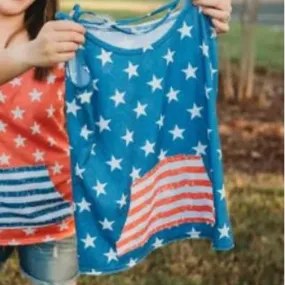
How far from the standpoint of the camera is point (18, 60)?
7.82 feet

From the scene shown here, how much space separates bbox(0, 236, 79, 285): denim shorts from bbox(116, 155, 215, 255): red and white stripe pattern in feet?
0.73

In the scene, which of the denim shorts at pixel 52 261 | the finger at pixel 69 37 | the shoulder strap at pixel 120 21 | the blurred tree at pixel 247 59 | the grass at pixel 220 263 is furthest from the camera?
the blurred tree at pixel 247 59

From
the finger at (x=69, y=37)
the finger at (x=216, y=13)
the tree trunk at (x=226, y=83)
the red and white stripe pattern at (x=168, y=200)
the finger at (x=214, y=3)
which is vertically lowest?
the tree trunk at (x=226, y=83)

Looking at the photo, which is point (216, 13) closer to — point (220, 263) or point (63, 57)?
point (63, 57)

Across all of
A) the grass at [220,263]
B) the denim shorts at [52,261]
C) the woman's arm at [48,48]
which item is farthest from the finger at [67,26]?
the grass at [220,263]

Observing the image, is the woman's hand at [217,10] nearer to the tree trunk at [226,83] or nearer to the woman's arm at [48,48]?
the woman's arm at [48,48]

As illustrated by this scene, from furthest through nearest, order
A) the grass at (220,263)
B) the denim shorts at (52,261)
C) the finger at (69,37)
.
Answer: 1. the grass at (220,263)
2. the denim shorts at (52,261)
3. the finger at (69,37)

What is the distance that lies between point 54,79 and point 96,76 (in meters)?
0.16

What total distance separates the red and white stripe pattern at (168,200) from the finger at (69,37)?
0.48m

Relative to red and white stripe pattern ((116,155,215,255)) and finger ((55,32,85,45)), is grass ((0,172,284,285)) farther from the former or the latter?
finger ((55,32,85,45))

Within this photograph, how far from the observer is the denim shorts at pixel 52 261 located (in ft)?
9.18

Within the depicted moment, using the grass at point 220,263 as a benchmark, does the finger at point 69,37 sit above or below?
above

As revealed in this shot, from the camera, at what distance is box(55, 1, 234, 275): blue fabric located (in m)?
2.54

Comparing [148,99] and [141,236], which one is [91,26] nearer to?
[148,99]
